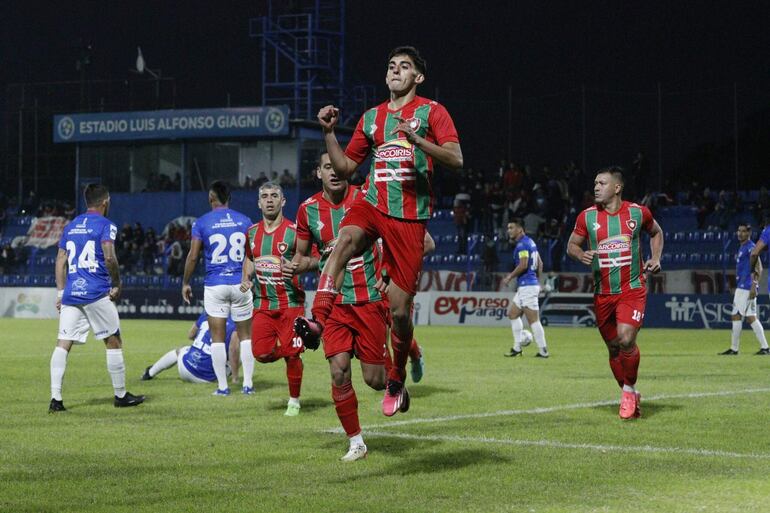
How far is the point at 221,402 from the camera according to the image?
13.3m

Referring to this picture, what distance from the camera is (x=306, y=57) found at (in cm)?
5631

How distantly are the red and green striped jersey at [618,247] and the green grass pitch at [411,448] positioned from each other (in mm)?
1336

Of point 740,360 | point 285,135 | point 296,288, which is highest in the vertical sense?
point 285,135

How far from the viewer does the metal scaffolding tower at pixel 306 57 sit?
5566cm

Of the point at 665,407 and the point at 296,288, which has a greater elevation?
the point at 296,288

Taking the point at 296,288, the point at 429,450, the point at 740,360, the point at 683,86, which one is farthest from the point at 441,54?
the point at 429,450

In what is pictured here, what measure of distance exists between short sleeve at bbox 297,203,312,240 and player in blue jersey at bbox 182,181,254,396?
10.5 ft

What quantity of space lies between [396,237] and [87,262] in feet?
17.8

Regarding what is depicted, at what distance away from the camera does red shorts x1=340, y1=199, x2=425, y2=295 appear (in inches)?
331

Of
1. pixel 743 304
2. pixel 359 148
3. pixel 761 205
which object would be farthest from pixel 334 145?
pixel 761 205

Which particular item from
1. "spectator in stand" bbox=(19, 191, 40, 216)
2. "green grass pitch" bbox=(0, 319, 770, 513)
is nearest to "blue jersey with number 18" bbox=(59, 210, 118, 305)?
"green grass pitch" bbox=(0, 319, 770, 513)

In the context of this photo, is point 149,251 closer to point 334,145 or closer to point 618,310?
point 618,310

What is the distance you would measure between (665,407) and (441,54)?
4088cm

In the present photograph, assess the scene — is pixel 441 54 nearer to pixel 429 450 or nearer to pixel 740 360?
pixel 740 360
